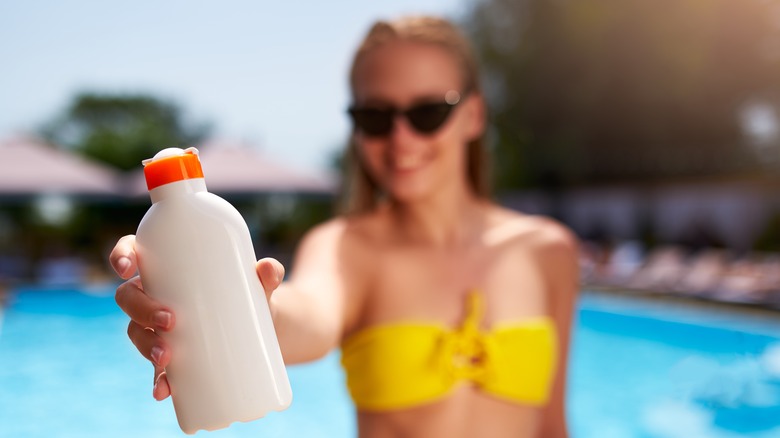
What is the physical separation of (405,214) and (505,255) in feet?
0.90

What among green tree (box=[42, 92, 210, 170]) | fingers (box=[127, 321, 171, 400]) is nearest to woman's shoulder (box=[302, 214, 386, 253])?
fingers (box=[127, 321, 171, 400])

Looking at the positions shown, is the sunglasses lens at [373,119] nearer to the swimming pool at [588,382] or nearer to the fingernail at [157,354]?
the fingernail at [157,354]

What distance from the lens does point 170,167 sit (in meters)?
0.95

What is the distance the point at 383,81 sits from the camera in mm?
1837

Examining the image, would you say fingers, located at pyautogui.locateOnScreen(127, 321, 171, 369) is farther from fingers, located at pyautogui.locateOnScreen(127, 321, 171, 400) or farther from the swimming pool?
the swimming pool

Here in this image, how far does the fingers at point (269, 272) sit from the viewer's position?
37.3 inches

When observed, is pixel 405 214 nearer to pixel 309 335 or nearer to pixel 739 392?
pixel 309 335

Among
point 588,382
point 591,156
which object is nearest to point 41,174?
point 588,382

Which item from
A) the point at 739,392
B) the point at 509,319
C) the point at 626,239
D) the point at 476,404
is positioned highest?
the point at 509,319

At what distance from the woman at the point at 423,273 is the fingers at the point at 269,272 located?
0.67 m

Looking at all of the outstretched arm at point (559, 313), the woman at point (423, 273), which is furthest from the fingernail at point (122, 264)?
the outstretched arm at point (559, 313)

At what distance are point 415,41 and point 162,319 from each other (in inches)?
44.0

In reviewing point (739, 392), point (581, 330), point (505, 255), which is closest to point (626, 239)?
point (581, 330)

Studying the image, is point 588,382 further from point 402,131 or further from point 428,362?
point 402,131
